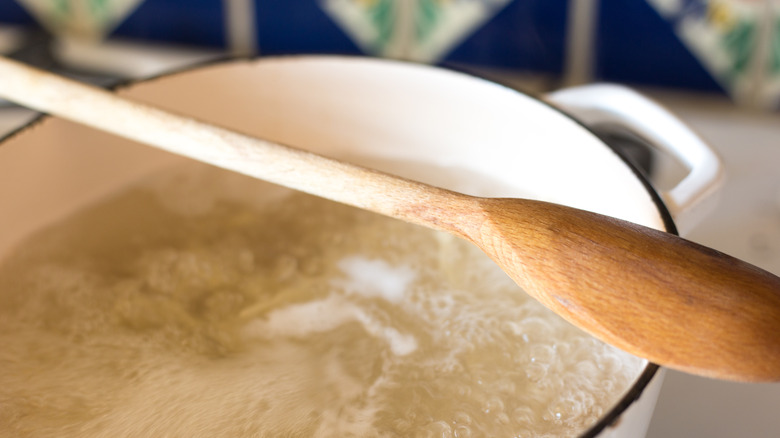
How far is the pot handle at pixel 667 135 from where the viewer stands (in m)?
0.44

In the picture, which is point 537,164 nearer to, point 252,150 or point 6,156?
point 252,150

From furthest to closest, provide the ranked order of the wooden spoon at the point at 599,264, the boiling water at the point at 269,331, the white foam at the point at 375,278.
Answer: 1. the white foam at the point at 375,278
2. the boiling water at the point at 269,331
3. the wooden spoon at the point at 599,264

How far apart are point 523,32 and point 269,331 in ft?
1.45

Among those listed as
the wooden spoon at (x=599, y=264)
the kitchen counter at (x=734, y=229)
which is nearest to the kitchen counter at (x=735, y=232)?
the kitchen counter at (x=734, y=229)

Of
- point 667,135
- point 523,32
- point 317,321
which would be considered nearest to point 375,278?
point 317,321

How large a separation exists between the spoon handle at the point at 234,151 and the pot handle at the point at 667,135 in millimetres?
140

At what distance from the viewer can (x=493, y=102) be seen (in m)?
0.55

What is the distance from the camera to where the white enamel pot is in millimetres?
494

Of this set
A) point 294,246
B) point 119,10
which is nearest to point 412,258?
point 294,246

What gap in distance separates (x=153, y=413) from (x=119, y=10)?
0.60m

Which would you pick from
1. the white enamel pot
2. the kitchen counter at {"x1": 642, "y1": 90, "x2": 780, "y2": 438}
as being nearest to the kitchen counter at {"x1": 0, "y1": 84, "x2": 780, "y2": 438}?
the kitchen counter at {"x1": 642, "y1": 90, "x2": 780, "y2": 438}

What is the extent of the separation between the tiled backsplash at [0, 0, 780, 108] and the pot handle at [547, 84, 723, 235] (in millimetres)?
238

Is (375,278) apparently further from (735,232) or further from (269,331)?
(735,232)

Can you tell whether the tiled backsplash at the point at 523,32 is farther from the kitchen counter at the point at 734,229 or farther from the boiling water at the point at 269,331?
the boiling water at the point at 269,331
